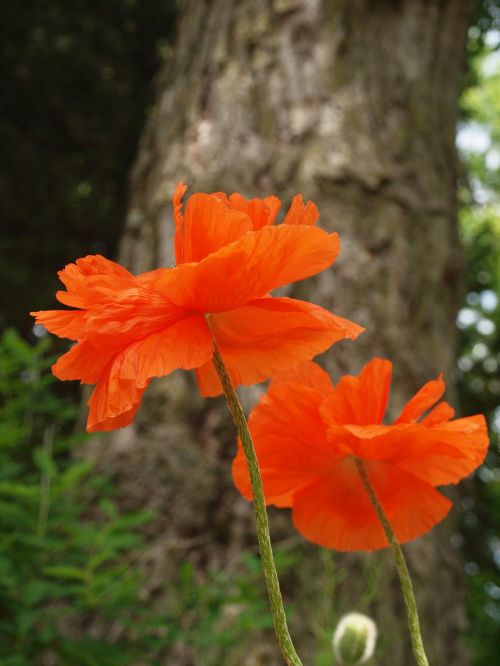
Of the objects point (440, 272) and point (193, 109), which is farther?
point (193, 109)

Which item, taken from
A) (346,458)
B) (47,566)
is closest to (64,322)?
(346,458)

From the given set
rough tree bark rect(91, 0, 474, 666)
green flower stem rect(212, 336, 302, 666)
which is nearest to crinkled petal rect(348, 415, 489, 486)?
green flower stem rect(212, 336, 302, 666)

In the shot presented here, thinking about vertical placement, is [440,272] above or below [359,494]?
below

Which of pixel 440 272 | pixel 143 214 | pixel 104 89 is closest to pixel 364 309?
pixel 440 272

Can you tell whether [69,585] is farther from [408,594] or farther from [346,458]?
[408,594]

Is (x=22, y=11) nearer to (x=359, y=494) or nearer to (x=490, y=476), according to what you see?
(x=359, y=494)

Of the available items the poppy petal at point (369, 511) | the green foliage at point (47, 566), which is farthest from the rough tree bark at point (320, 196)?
the poppy petal at point (369, 511)

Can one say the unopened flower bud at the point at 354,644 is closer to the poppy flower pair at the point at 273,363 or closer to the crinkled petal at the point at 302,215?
the poppy flower pair at the point at 273,363
